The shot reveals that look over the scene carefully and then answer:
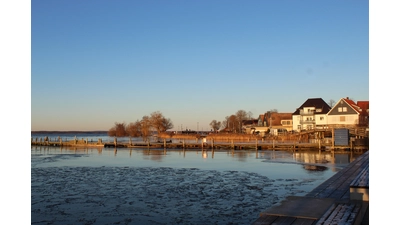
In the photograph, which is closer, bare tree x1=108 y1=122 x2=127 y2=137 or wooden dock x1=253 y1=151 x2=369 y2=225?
wooden dock x1=253 y1=151 x2=369 y2=225

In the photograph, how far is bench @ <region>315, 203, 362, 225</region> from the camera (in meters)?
7.09

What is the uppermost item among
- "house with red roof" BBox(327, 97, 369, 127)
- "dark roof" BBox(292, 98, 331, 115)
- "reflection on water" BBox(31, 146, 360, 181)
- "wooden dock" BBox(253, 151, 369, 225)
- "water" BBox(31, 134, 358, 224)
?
"dark roof" BBox(292, 98, 331, 115)

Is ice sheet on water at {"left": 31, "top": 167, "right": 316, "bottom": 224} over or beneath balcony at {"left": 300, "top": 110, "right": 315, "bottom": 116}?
beneath

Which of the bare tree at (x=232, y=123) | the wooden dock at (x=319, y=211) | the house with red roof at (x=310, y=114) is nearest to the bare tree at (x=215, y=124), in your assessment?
the bare tree at (x=232, y=123)

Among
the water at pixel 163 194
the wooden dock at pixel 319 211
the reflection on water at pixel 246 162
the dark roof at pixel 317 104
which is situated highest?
the dark roof at pixel 317 104

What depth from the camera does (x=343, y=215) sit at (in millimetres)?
7539

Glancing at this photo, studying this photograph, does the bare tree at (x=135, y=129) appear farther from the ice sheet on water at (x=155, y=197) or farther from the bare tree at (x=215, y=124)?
the ice sheet on water at (x=155, y=197)

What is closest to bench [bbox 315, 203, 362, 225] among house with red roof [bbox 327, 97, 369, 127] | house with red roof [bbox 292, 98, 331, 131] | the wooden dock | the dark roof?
the wooden dock

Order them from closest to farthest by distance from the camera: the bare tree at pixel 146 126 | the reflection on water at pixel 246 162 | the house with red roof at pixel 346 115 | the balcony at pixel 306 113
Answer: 1. the reflection on water at pixel 246 162
2. the house with red roof at pixel 346 115
3. the balcony at pixel 306 113
4. the bare tree at pixel 146 126

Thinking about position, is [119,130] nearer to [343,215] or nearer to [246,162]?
[246,162]

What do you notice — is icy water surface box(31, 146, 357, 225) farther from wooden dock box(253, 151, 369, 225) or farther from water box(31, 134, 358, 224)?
wooden dock box(253, 151, 369, 225)

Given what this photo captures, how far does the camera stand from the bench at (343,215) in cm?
709
